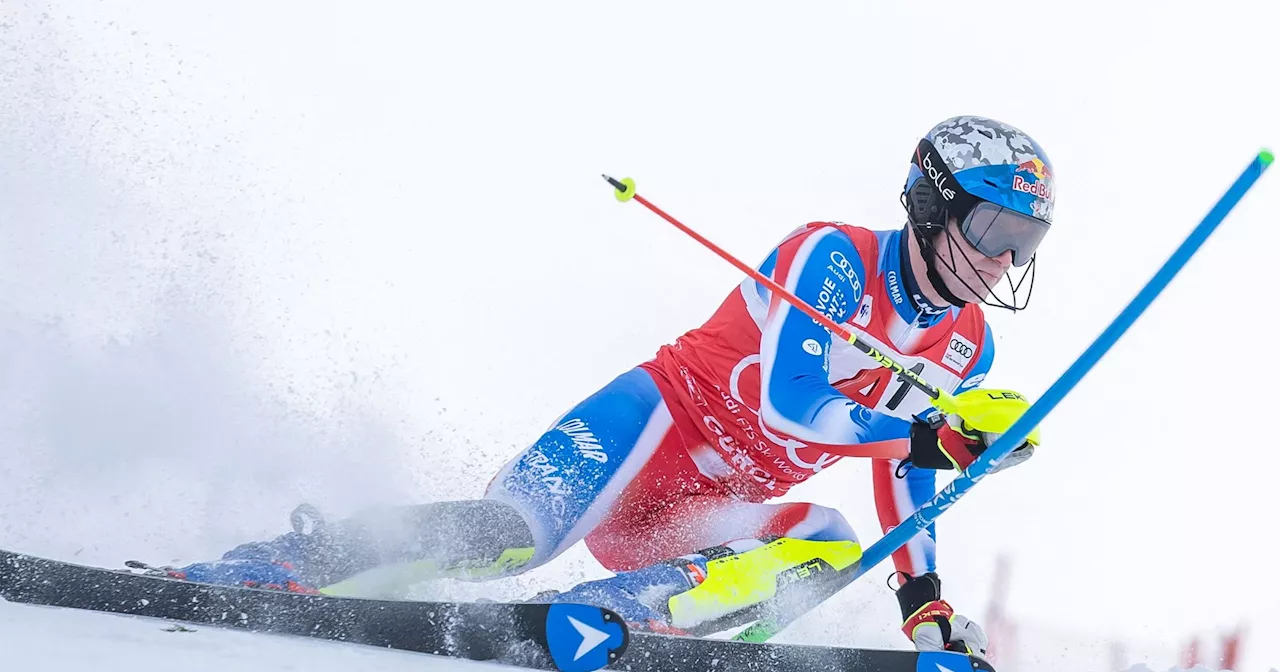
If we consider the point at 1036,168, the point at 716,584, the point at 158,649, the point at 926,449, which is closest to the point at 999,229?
the point at 1036,168

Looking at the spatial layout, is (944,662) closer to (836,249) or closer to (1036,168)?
(836,249)

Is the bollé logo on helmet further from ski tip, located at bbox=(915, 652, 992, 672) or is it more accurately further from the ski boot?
ski tip, located at bbox=(915, 652, 992, 672)

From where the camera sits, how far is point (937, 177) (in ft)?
10.5

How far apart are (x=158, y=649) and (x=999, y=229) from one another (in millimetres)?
2266

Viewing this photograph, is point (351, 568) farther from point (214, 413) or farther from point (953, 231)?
point (953, 231)

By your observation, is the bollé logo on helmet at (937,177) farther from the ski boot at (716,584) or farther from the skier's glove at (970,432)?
the ski boot at (716,584)

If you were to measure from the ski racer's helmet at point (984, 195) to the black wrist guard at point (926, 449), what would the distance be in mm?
450

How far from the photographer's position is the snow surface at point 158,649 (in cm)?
173

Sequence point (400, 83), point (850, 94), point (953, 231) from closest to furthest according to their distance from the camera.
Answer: point (953, 231), point (400, 83), point (850, 94)

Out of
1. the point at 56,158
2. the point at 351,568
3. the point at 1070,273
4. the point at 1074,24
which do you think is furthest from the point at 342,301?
the point at 1074,24

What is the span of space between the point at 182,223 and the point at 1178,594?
16.6 ft

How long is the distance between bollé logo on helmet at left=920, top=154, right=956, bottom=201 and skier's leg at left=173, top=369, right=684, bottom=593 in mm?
1006

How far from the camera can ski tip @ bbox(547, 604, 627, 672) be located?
2.38m

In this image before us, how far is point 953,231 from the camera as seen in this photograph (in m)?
3.17
